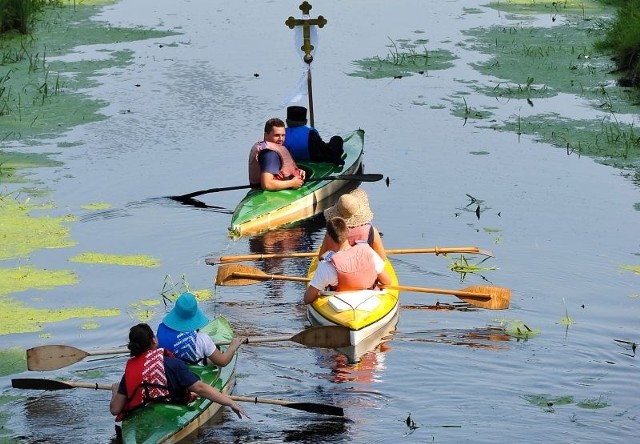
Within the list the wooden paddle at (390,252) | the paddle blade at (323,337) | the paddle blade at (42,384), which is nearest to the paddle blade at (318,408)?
the paddle blade at (323,337)

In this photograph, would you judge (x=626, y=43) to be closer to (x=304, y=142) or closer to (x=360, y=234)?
(x=304, y=142)

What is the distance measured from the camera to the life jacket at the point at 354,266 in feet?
37.7

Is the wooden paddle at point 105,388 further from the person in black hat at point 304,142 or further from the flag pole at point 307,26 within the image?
the flag pole at point 307,26

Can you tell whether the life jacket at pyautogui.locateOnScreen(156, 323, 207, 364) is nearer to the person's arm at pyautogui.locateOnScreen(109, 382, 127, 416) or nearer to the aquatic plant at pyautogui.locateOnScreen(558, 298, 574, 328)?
the person's arm at pyautogui.locateOnScreen(109, 382, 127, 416)

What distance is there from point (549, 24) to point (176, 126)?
9330 mm

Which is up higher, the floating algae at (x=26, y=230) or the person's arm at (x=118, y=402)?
the person's arm at (x=118, y=402)

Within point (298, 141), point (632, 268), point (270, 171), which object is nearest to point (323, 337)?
point (632, 268)

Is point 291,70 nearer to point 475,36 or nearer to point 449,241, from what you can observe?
point 475,36

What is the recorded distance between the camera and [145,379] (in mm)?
9094

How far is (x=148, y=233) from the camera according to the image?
14.8 meters

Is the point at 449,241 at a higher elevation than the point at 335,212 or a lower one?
lower

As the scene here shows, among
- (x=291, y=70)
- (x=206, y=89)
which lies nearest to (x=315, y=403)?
(x=206, y=89)

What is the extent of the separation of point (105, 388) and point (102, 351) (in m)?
0.70

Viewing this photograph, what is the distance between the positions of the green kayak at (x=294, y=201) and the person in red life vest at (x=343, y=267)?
317 centimetres
